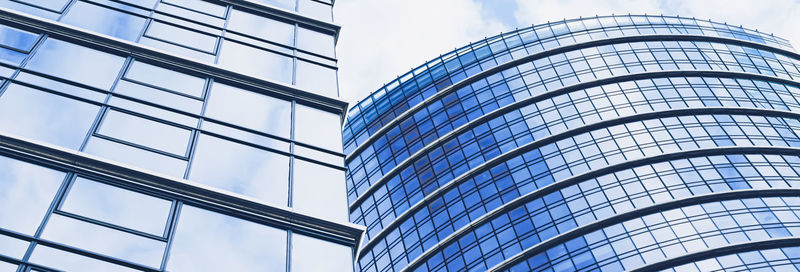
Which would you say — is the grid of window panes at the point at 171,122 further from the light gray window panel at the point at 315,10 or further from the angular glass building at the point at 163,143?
the light gray window panel at the point at 315,10

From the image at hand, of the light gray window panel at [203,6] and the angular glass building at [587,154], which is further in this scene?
the angular glass building at [587,154]

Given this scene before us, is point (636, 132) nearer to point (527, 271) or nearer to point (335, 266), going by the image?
point (527, 271)

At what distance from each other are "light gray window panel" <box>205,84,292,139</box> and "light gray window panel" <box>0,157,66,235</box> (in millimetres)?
3315

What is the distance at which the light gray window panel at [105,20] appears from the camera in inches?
576

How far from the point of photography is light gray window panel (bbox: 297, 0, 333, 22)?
60.0 ft

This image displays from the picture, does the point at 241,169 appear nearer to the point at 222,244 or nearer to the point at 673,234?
the point at 222,244

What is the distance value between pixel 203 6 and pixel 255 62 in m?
2.50

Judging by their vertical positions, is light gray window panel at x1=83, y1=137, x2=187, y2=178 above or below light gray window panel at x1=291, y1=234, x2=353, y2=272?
above

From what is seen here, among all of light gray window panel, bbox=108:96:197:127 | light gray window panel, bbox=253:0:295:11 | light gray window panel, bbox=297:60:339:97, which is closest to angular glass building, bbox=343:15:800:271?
light gray window panel, bbox=253:0:295:11

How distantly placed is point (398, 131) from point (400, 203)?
607 cm

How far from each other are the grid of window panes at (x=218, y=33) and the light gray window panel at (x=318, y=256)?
14.1 feet

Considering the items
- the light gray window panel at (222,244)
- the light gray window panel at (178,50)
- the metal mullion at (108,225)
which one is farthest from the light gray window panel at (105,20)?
the metal mullion at (108,225)

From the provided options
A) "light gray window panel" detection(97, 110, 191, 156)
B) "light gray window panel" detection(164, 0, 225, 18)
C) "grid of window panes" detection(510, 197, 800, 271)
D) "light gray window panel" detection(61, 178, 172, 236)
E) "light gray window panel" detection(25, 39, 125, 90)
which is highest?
"grid of window panes" detection(510, 197, 800, 271)

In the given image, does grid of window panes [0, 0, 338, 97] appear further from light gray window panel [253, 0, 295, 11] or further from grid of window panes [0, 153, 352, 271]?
grid of window panes [0, 153, 352, 271]
